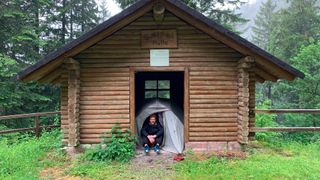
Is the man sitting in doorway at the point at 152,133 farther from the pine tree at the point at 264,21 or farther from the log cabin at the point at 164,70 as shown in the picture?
the pine tree at the point at 264,21

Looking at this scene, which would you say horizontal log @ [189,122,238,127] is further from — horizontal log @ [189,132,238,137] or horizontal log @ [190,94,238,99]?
horizontal log @ [190,94,238,99]

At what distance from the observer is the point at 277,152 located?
9.87m

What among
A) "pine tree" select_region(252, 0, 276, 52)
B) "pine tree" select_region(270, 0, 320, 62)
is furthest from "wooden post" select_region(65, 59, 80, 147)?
"pine tree" select_region(252, 0, 276, 52)

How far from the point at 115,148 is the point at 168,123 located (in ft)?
5.88

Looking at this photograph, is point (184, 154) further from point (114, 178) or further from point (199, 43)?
point (199, 43)

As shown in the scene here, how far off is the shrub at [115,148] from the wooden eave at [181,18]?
96.6 inches

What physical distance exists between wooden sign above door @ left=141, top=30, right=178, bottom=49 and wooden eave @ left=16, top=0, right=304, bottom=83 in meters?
0.56

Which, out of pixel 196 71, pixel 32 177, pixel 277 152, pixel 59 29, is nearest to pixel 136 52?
pixel 196 71

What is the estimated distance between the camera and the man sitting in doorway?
9758 millimetres

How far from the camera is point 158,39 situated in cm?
945

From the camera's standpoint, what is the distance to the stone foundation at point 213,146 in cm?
959

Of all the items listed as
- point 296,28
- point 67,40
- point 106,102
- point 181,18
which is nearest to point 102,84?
point 106,102

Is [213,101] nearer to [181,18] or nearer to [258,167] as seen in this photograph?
[258,167]

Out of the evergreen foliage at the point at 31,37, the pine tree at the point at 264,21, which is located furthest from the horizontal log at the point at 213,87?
the pine tree at the point at 264,21
